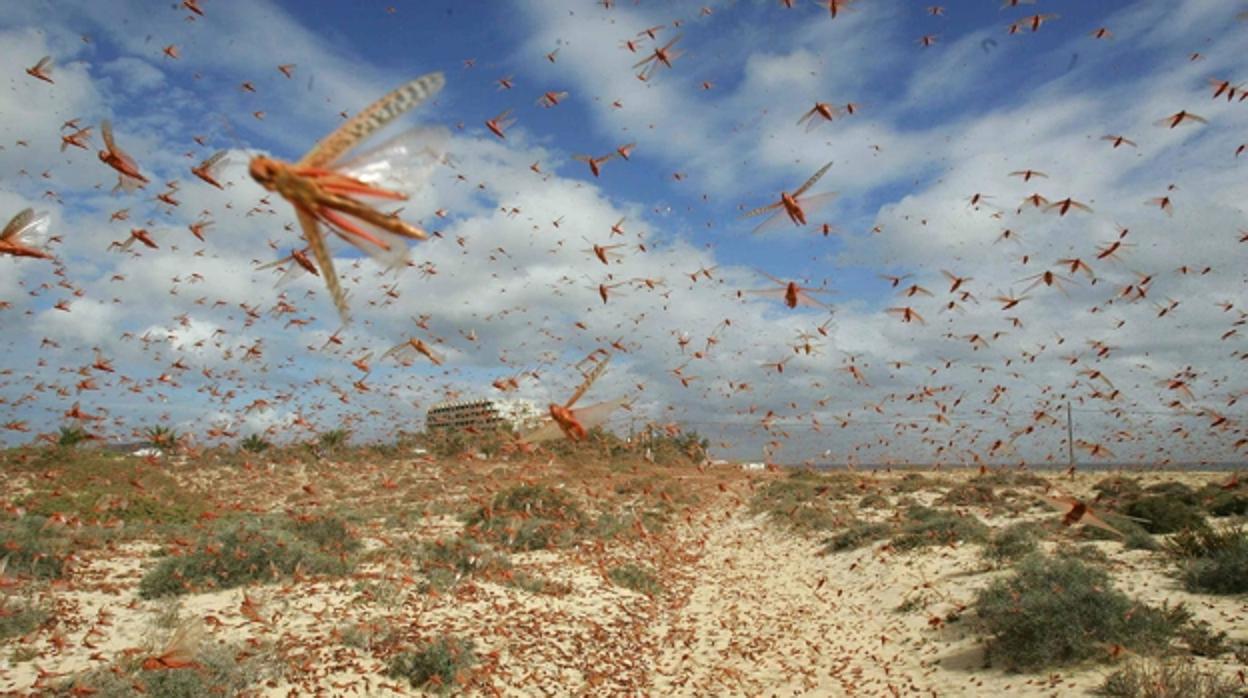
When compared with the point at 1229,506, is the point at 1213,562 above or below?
below

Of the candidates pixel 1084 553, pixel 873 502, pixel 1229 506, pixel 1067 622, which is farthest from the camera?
pixel 873 502

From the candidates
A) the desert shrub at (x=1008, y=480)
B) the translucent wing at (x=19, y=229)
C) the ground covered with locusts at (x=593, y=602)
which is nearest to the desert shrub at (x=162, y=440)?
the ground covered with locusts at (x=593, y=602)

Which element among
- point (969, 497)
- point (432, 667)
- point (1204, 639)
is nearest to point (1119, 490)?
point (969, 497)

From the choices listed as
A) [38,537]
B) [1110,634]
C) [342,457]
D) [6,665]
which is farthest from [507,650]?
[342,457]

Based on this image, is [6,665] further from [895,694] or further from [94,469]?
[94,469]

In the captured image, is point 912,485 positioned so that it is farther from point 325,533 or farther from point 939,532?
point 325,533

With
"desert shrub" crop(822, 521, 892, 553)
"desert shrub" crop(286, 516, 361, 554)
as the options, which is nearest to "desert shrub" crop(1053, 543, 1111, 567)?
"desert shrub" crop(822, 521, 892, 553)

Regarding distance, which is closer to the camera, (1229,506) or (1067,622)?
(1067,622)

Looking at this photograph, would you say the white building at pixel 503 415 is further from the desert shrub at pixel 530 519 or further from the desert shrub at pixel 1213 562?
the desert shrub at pixel 1213 562
